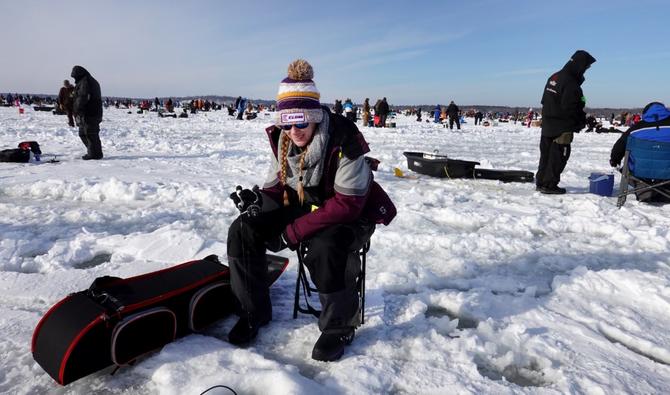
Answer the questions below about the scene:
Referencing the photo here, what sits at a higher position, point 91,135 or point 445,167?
point 91,135

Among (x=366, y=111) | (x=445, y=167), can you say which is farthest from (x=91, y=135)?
(x=366, y=111)

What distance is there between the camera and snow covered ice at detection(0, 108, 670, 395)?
6.72ft

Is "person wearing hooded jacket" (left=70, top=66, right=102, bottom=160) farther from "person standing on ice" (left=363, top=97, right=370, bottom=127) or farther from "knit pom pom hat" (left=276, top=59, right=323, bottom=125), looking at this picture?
"person standing on ice" (left=363, top=97, right=370, bottom=127)

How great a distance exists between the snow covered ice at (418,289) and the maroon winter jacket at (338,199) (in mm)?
747

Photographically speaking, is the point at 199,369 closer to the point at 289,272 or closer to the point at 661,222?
the point at 289,272

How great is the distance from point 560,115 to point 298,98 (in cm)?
543

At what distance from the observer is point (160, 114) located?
1126 inches

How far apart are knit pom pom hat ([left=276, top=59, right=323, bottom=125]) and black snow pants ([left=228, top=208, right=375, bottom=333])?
621 mm

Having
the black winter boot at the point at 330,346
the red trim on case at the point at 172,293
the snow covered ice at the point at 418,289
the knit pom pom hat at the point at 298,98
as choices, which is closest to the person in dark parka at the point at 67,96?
the snow covered ice at the point at 418,289

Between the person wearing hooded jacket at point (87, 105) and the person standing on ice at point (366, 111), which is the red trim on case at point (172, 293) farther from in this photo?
the person standing on ice at point (366, 111)

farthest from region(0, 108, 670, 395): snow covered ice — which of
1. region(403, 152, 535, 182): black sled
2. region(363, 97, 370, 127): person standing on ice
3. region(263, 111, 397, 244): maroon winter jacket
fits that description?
region(363, 97, 370, 127): person standing on ice

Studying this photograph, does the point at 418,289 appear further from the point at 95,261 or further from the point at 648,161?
the point at 648,161

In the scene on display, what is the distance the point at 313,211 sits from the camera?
2.25 m

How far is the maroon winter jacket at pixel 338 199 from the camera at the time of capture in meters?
2.11
